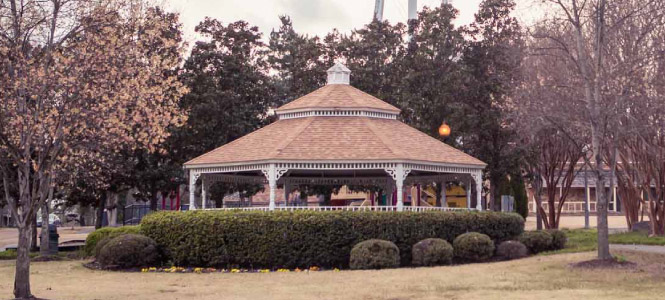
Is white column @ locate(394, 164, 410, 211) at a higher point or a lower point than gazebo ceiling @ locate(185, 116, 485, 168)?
lower

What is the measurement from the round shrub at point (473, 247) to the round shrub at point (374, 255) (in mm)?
2382

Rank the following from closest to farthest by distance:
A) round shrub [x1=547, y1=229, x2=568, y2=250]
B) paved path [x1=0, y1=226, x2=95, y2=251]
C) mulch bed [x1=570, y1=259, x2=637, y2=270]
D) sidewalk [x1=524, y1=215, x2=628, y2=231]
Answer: mulch bed [x1=570, y1=259, x2=637, y2=270], round shrub [x1=547, y1=229, x2=568, y2=250], paved path [x1=0, y1=226, x2=95, y2=251], sidewalk [x1=524, y1=215, x2=628, y2=231]

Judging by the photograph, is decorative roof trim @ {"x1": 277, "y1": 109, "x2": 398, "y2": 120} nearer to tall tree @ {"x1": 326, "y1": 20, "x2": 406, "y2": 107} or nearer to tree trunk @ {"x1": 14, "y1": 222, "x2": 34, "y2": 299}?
tall tree @ {"x1": 326, "y1": 20, "x2": 406, "y2": 107}

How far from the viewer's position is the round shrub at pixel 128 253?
29953 millimetres

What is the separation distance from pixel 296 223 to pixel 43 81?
1218cm

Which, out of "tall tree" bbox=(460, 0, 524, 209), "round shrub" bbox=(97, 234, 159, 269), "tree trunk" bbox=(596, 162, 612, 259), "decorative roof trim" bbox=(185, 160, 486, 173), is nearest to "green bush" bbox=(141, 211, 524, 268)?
"round shrub" bbox=(97, 234, 159, 269)

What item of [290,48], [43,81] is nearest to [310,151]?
[43,81]

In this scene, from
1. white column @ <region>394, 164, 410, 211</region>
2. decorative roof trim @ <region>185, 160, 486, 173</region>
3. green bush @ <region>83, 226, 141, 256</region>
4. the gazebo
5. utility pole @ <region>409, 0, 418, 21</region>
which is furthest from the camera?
utility pole @ <region>409, 0, 418, 21</region>

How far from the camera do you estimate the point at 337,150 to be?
3266 cm

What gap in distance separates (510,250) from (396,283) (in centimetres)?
807

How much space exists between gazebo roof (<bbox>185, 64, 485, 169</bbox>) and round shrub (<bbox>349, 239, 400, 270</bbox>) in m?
Result: 4.36

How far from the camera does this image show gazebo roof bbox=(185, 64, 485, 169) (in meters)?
32.2

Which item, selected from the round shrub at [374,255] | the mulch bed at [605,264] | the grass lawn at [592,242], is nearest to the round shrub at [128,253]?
the round shrub at [374,255]

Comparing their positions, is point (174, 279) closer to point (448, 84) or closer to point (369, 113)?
point (369, 113)
